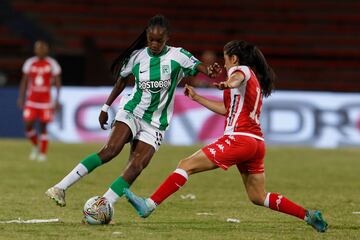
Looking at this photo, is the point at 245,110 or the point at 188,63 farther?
the point at 188,63

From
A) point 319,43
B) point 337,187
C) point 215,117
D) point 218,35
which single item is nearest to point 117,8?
point 218,35

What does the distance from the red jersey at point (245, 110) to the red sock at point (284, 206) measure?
1.85 feet

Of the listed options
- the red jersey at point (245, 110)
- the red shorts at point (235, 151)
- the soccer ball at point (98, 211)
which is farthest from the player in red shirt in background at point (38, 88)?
the red shorts at point (235, 151)

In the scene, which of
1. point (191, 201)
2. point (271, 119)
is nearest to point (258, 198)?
point (191, 201)

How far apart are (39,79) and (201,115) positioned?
4.58 meters

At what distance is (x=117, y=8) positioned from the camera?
28703mm

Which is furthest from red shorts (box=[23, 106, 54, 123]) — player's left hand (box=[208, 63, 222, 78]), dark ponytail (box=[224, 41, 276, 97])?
dark ponytail (box=[224, 41, 276, 97])

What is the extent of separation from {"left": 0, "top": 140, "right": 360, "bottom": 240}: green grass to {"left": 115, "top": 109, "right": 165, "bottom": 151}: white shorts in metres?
0.80

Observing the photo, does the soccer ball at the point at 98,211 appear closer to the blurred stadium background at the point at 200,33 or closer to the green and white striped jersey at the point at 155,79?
the green and white striped jersey at the point at 155,79

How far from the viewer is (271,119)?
20.9 metres

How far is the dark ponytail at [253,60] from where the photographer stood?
8.37 m

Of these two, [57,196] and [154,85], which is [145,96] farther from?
[57,196]

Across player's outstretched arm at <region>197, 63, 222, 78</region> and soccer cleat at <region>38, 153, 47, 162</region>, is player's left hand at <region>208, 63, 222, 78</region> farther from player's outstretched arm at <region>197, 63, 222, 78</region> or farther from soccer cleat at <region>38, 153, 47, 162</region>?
soccer cleat at <region>38, 153, 47, 162</region>

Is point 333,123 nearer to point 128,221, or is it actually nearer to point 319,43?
point 319,43
